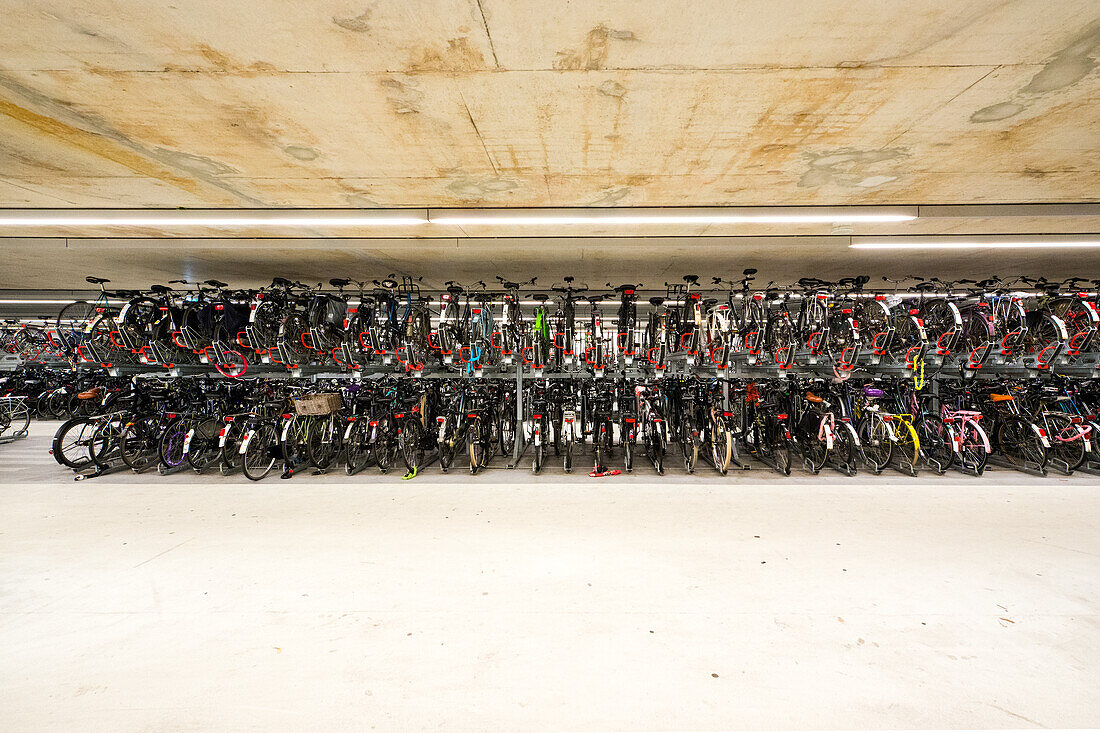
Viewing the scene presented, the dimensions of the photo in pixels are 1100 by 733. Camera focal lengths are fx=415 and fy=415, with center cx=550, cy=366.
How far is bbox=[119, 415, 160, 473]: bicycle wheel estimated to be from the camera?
5.01 metres

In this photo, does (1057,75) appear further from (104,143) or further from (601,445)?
(104,143)

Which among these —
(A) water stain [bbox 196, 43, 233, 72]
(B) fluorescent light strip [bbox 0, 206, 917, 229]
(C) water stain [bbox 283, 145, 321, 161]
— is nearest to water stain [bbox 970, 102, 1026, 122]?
(B) fluorescent light strip [bbox 0, 206, 917, 229]

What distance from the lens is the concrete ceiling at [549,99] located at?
1674 mm

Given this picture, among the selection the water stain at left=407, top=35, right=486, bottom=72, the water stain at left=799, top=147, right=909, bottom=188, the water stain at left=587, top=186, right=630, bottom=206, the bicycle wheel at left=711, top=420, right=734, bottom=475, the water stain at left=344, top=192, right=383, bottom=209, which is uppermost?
the water stain at left=407, top=35, right=486, bottom=72

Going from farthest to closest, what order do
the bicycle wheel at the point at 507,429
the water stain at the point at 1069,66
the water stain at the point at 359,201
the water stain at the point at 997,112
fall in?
the bicycle wheel at the point at 507,429 < the water stain at the point at 359,201 < the water stain at the point at 997,112 < the water stain at the point at 1069,66

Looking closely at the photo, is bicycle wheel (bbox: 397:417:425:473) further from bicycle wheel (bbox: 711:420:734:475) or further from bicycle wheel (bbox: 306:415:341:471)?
bicycle wheel (bbox: 711:420:734:475)

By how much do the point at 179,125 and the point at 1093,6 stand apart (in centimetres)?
433

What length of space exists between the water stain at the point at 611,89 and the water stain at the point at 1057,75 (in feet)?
6.18

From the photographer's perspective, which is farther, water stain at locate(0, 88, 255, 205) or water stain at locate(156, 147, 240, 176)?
water stain at locate(156, 147, 240, 176)

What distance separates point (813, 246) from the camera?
15.8 feet

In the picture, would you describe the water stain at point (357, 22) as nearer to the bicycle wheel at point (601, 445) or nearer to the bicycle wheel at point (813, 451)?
the bicycle wheel at point (601, 445)

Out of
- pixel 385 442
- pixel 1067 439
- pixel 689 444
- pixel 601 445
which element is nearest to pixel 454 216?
pixel 385 442

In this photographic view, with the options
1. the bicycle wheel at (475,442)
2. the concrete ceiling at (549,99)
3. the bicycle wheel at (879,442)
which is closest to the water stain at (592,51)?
the concrete ceiling at (549,99)

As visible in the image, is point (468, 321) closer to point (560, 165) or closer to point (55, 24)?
point (560, 165)
